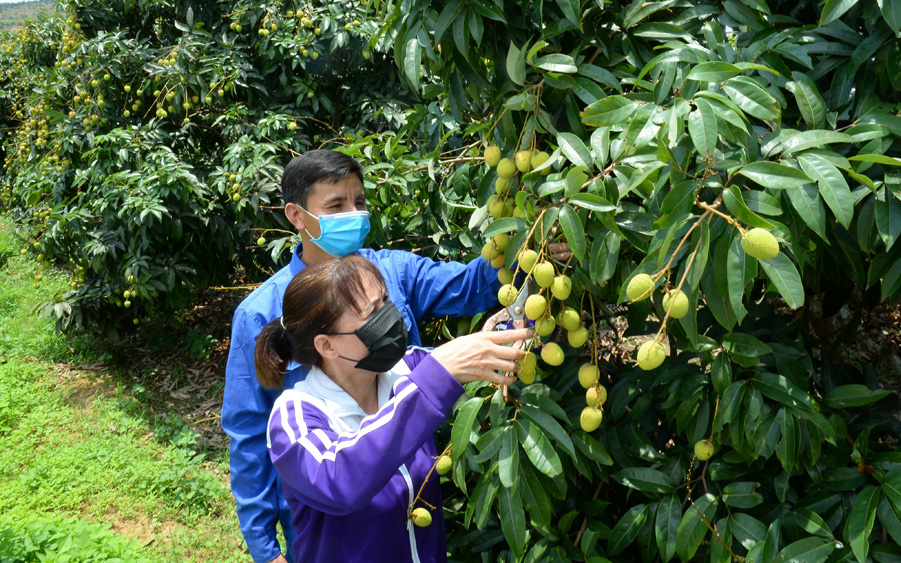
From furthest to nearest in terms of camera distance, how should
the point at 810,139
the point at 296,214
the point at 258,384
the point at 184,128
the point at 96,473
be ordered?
1. the point at 184,128
2. the point at 96,473
3. the point at 296,214
4. the point at 258,384
5. the point at 810,139

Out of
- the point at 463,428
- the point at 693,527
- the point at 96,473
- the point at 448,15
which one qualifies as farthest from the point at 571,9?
the point at 96,473

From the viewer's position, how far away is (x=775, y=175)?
1.07 m

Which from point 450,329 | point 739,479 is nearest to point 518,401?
point 739,479

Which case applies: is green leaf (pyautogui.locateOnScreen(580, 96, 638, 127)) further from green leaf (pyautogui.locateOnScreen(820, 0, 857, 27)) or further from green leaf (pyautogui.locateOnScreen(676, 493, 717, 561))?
green leaf (pyautogui.locateOnScreen(676, 493, 717, 561))

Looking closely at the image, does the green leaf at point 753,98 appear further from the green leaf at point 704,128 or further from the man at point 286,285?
the man at point 286,285

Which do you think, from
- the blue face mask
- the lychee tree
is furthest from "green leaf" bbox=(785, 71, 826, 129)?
the blue face mask

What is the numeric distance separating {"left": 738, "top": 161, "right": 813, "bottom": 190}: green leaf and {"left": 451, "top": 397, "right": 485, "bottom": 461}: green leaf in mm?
691

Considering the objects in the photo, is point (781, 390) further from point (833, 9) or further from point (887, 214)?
point (833, 9)

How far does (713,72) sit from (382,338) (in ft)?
2.86

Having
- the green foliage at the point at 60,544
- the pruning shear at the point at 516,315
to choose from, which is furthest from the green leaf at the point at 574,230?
the green foliage at the point at 60,544

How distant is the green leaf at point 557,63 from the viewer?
138 cm

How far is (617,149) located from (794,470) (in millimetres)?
808

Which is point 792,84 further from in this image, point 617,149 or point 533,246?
point 533,246

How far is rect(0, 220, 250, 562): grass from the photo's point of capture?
3.45 metres
